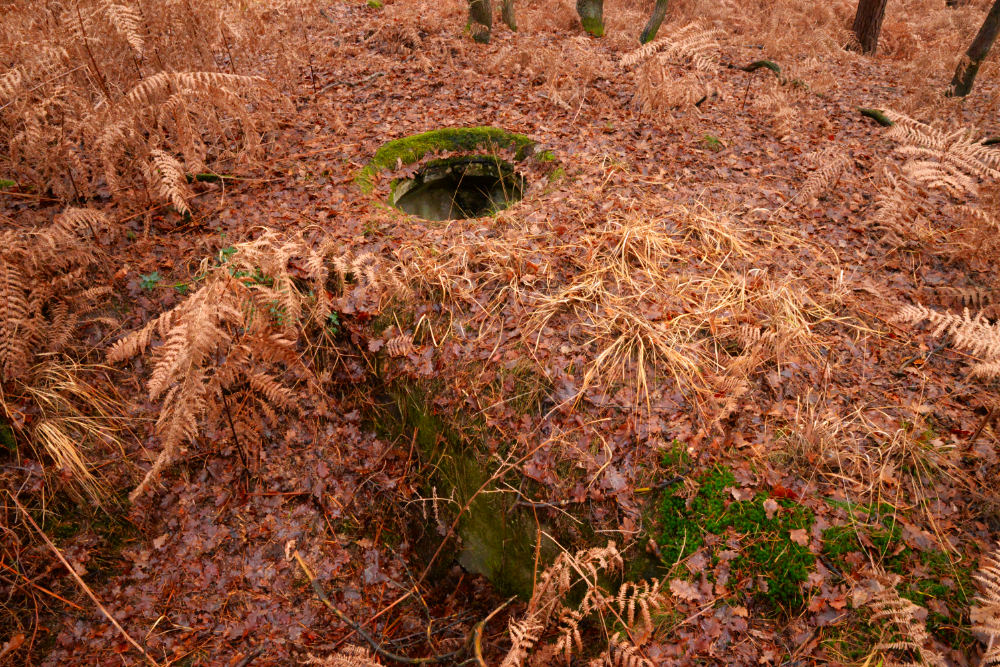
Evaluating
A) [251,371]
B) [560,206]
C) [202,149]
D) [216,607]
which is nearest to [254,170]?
[202,149]

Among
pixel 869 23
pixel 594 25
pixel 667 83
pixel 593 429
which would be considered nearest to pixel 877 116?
pixel 667 83

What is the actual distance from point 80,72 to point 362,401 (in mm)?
3954

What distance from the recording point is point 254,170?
521 cm

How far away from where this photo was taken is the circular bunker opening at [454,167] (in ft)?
18.1

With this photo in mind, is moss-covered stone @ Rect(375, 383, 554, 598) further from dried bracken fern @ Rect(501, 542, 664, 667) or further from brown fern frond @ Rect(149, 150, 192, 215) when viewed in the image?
brown fern frond @ Rect(149, 150, 192, 215)

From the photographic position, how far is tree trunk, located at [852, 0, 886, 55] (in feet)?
29.1

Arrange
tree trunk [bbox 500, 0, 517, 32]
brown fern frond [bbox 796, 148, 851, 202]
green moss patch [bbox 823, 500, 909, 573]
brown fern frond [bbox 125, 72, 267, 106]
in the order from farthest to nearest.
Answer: tree trunk [bbox 500, 0, 517, 32], brown fern frond [bbox 796, 148, 851, 202], brown fern frond [bbox 125, 72, 267, 106], green moss patch [bbox 823, 500, 909, 573]

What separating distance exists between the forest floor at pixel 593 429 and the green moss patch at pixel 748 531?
14mm

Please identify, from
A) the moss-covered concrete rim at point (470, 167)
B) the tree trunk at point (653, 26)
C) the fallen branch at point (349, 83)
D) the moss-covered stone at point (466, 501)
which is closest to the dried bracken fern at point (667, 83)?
the moss-covered concrete rim at point (470, 167)

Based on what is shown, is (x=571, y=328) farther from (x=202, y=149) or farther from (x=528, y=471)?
(x=202, y=149)

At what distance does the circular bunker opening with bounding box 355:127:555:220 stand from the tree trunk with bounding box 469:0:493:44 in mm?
2957

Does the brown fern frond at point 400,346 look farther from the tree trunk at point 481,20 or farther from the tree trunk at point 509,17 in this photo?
the tree trunk at point 509,17

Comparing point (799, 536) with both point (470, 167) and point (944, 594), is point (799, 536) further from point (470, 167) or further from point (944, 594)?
point (470, 167)

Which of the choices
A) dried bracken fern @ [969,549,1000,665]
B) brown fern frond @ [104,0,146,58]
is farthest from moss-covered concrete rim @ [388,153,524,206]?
dried bracken fern @ [969,549,1000,665]
